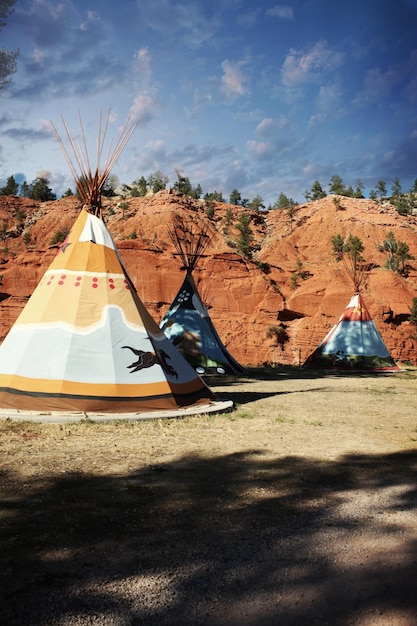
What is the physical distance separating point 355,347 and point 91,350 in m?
17.7

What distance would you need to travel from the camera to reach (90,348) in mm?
7461

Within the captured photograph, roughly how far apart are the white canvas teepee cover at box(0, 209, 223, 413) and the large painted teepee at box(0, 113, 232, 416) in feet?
0.05

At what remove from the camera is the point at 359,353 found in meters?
22.4

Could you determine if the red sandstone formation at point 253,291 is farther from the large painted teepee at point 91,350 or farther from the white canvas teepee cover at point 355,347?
the large painted teepee at point 91,350

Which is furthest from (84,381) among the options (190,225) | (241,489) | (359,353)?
(190,225)

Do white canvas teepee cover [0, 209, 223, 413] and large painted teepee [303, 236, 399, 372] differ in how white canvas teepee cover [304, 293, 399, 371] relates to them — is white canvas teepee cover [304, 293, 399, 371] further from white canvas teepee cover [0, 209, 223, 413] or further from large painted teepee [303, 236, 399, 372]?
white canvas teepee cover [0, 209, 223, 413]

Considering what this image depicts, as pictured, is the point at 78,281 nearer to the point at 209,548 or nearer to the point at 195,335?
the point at 209,548

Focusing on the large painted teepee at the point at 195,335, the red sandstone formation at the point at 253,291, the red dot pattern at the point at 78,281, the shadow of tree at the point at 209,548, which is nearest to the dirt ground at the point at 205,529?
the shadow of tree at the point at 209,548

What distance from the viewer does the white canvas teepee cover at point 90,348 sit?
276 inches

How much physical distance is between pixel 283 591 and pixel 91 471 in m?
2.52

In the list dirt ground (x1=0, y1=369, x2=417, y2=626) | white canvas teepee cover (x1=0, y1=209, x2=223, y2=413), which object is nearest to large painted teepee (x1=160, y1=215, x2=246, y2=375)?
white canvas teepee cover (x1=0, y1=209, x2=223, y2=413)

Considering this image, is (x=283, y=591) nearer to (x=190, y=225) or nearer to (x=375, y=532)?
(x=375, y=532)

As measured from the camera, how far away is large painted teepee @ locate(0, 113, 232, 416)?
7016mm

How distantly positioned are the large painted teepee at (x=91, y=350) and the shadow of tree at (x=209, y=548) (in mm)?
2969
